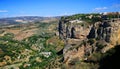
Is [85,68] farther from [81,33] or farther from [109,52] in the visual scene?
[81,33]

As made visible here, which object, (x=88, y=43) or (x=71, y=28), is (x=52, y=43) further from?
(x=88, y=43)

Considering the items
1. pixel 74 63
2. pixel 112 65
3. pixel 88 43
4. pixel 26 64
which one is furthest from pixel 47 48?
pixel 112 65

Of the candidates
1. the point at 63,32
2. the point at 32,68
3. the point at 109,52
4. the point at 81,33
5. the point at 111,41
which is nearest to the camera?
the point at 109,52

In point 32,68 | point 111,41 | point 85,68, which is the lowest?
point 32,68

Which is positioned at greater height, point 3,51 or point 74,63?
point 74,63

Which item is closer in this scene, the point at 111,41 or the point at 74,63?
the point at 74,63

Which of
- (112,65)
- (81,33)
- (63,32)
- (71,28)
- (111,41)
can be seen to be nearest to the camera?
(112,65)

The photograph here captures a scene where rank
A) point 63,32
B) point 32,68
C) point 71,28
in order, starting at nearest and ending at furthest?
point 32,68 < point 71,28 < point 63,32

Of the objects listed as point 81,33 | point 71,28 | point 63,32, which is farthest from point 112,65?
point 63,32

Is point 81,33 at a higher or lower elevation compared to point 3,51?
higher
